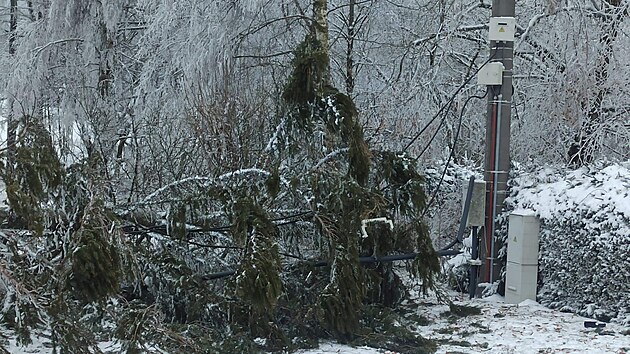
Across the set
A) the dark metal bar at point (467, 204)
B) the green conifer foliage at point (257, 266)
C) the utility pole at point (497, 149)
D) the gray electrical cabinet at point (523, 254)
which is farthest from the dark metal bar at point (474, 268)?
the green conifer foliage at point (257, 266)

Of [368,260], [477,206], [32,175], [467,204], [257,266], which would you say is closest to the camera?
[32,175]

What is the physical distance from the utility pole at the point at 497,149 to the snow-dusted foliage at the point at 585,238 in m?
0.29

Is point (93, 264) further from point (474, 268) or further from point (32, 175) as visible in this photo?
point (474, 268)

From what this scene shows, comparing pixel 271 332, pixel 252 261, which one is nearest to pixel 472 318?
pixel 271 332

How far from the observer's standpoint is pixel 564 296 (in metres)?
7.93

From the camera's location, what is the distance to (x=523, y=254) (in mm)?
8102

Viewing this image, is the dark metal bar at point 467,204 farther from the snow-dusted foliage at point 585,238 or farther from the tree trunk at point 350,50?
the tree trunk at point 350,50

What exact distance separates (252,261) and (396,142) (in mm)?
4671

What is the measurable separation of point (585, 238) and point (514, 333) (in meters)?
1.16

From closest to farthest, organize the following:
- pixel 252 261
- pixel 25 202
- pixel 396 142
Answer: pixel 25 202 < pixel 252 261 < pixel 396 142

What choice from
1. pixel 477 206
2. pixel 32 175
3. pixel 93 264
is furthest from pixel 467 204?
pixel 32 175

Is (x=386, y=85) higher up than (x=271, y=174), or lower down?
higher up

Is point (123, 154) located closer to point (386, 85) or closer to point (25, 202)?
point (386, 85)

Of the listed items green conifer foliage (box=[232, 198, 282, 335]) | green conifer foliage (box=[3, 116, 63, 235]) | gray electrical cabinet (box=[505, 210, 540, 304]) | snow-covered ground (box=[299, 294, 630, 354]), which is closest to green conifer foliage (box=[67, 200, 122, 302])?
green conifer foliage (box=[3, 116, 63, 235])
